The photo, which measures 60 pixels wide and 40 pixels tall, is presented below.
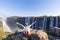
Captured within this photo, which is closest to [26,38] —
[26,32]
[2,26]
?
[26,32]

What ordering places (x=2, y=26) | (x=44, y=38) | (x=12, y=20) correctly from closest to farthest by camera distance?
(x=44, y=38) < (x=2, y=26) < (x=12, y=20)

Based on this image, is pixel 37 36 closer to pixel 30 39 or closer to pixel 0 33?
pixel 30 39

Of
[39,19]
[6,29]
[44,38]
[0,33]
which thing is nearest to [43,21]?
[39,19]

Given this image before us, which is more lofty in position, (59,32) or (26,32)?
(26,32)

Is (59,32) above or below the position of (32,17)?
below

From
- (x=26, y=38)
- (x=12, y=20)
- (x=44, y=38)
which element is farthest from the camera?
(x=12, y=20)

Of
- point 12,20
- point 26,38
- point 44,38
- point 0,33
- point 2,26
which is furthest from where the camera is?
point 12,20

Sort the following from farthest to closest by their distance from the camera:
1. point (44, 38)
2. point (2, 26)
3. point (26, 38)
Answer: point (2, 26) → point (44, 38) → point (26, 38)

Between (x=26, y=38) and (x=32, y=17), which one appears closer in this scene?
(x=26, y=38)

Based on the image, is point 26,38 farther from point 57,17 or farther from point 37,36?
point 57,17
